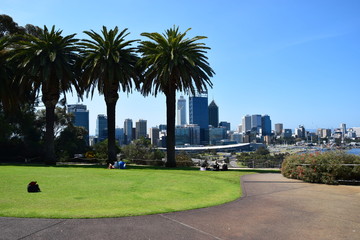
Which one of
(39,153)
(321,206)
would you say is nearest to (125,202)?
(321,206)

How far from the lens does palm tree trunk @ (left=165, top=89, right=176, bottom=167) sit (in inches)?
1167

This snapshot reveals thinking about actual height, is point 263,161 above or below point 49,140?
below

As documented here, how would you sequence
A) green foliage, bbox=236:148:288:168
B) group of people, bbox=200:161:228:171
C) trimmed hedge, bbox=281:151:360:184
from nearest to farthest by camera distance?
trimmed hedge, bbox=281:151:360:184 < group of people, bbox=200:161:228:171 < green foliage, bbox=236:148:288:168

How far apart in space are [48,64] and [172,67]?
12309 mm

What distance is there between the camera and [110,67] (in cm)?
2909

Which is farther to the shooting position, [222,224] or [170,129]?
[170,129]

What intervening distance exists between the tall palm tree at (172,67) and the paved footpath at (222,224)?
65.2 feet

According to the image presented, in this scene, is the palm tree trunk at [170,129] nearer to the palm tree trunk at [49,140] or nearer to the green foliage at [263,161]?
the green foliage at [263,161]

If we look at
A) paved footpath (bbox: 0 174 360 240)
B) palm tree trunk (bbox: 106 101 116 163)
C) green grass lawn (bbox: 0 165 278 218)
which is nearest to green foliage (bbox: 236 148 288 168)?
palm tree trunk (bbox: 106 101 116 163)

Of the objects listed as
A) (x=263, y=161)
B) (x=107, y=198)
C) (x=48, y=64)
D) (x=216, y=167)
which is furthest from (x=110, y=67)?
(x=263, y=161)

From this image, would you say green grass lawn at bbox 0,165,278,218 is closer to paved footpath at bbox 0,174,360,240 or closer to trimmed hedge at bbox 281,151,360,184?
paved footpath at bbox 0,174,360,240

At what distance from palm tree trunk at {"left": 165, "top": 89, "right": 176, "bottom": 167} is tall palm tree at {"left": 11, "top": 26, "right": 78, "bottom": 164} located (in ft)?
33.8

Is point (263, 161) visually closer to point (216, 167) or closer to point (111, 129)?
point (111, 129)

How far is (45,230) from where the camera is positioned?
6.53m
